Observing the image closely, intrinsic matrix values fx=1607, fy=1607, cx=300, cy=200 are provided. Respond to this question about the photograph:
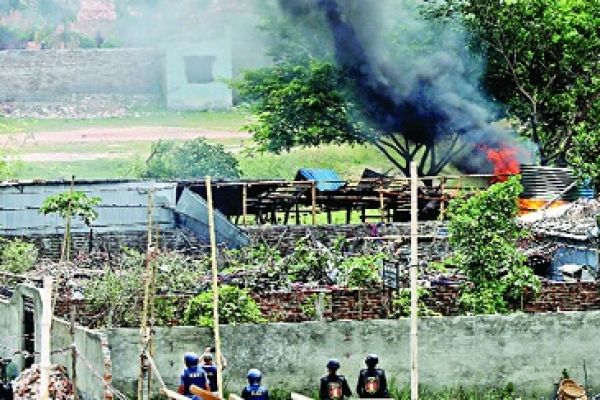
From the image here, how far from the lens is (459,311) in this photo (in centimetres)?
2255

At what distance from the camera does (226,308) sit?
69.7ft

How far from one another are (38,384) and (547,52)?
778 inches

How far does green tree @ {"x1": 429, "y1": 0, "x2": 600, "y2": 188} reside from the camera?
3578 cm

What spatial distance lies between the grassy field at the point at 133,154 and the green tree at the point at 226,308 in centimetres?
2036

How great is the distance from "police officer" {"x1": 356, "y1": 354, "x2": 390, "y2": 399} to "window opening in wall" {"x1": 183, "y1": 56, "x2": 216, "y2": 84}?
31.4 meters

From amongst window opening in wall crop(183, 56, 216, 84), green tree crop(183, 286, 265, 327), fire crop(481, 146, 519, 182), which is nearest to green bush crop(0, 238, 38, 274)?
green tree crop(183, 286, 265, 327)

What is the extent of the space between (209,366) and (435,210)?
1439cm

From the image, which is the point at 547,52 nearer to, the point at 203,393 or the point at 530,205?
the point at 530,205

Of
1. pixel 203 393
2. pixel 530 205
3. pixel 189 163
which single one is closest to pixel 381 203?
pixel 530 205

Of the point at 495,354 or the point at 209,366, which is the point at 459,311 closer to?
the point at 495,354

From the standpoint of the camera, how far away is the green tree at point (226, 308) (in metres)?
21.3

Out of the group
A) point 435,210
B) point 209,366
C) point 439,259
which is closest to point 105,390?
point 209,366

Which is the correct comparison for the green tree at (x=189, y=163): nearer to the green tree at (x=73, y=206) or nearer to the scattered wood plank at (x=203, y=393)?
the green tree at (x=73, y=206)

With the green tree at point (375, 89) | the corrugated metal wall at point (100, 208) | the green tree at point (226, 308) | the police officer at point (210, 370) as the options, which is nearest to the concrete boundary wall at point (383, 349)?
the green tree at point (226, 308)
